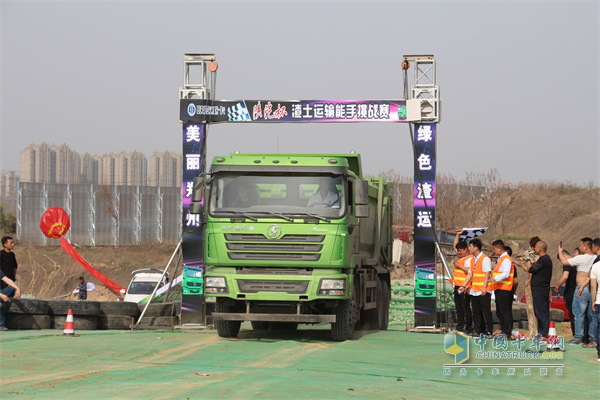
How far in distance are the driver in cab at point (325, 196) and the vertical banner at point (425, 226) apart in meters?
4.64

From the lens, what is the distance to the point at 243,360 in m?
12.5

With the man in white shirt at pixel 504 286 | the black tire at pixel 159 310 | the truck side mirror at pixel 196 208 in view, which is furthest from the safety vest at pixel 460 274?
the black tire at pixel 159 310

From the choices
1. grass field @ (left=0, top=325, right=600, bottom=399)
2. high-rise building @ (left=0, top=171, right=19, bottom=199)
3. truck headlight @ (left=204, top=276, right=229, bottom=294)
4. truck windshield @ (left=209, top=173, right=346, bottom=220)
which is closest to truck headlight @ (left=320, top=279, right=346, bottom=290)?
grass field @ (left=0, top=325, right=600, bottom=399)

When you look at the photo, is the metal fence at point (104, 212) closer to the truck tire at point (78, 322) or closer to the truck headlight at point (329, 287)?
the truck tire at point (78, 322)

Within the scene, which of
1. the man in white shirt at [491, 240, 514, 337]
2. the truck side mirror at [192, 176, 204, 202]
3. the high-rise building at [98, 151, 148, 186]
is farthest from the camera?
the high-rise building at [98, 151, 148, 186]

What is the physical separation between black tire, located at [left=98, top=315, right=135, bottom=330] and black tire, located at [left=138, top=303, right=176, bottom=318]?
105 centimetres

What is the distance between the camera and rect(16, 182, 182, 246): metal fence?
212 ft

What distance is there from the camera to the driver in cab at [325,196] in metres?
15.2

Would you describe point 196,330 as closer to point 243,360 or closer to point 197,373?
point 243,360

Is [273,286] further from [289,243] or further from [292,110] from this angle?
[292,110]

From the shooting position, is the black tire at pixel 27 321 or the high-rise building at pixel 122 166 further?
the high-rise building at pixel 122 166

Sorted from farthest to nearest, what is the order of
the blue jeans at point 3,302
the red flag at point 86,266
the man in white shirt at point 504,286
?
the red flag at point 86,266 → the blue jeans at point 3,302 → the man in white shirt at point 504,286

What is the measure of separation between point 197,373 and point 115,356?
7.95 feet

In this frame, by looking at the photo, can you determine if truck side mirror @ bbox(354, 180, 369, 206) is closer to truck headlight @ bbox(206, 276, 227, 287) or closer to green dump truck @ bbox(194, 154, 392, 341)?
green dump truck @ bbox(194, 154, 392, 341)
